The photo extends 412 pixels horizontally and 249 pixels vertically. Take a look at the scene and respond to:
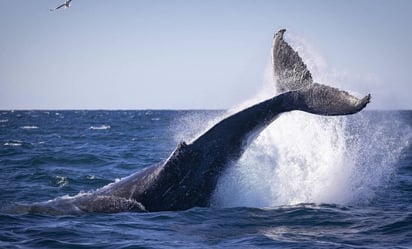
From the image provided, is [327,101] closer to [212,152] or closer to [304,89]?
[304,89]

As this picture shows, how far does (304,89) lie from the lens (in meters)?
8.08

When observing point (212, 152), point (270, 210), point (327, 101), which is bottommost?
point (270, 210)

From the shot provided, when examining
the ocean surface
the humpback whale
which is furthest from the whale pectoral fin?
the ocean surface

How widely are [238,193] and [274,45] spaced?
2650mm

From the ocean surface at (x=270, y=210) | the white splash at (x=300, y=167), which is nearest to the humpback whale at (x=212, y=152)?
the ocean surface at (x=270, y=210)

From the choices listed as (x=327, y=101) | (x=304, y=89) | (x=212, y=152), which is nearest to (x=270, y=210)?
(x=212, y=152)

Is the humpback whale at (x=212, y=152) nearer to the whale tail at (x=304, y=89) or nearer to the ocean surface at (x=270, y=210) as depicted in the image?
the whale tail at (x=304, y=89)

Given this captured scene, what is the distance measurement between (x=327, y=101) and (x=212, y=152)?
1824 millimetres

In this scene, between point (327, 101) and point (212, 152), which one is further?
point (212, 152)

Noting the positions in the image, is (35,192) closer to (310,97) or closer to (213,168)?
(213,168)

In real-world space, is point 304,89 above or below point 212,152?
above

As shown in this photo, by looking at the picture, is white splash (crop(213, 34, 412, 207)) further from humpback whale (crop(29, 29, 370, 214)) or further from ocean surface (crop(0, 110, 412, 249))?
humpback whale (crop(29, 29, 370, 214))

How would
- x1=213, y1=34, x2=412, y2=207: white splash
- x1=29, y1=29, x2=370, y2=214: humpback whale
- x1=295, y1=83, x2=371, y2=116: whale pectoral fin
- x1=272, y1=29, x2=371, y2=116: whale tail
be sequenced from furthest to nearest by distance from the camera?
1. x1=213, y1=34, x2=412, y2=207: white splash
2. x1=29, y1=29, x2=370, y2=214: humpback whale
3. x1=272, y1=29, x2=371, y2=116: whale tail
4. x1=295, y1=83, x2=371, y2=116: whale pectoral fin

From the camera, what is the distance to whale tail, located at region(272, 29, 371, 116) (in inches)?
296
